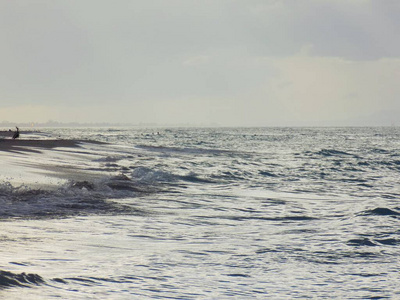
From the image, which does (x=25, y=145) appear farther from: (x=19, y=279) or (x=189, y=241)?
(x=19, y=279)

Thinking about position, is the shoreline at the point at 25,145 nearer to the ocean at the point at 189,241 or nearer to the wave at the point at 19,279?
the ocean at the point at 189,241

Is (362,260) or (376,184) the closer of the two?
(362,260)

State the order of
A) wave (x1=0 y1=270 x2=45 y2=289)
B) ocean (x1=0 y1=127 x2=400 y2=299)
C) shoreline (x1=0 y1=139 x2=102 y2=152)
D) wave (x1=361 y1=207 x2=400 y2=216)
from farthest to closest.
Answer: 1. shoreline (x1=0 y1=139 x2=102 y2=152)
2. wave (x1=361 y1=207 x2=400 y2=216)
3. ocean (x1=0 y1=127 x2=400 y2=299)
4. wave (x1=0 y1=270 x2=45 y2=289)

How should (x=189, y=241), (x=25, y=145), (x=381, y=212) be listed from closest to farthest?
(x=189, y=241) → (x=381, y=212) → (x=25, y=145)

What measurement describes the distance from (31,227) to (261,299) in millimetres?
5689

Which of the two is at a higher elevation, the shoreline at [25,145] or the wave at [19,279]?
the shoreline at [25,145]

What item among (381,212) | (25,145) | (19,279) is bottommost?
(381,212)

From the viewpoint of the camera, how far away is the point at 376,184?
23.3 meters

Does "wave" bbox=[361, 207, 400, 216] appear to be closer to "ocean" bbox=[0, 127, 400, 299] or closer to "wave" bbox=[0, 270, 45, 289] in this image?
"ocean" bbox=[0, 127, 400, 299]

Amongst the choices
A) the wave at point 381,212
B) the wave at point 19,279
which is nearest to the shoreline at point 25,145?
the wave at point 381,212

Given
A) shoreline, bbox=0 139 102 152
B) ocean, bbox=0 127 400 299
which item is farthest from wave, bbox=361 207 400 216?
shoreline, bbox=0 139 102 152

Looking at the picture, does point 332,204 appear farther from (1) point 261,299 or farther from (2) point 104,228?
(1) point 261,299

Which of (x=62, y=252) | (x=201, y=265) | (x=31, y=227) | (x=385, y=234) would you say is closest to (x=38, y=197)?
(x=31, y=227)

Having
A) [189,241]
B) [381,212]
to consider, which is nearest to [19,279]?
[189,241]
